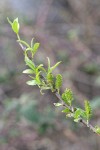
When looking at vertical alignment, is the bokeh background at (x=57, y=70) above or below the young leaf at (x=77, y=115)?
above

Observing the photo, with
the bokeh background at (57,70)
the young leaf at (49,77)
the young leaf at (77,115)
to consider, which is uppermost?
the bokeh background at (57,70)

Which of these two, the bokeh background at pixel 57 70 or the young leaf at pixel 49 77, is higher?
the bokeh background at pixel 57 70

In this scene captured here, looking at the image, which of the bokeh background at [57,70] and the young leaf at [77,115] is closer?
the young leaf at [77,115]

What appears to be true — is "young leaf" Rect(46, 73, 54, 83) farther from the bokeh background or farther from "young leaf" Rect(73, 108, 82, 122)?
the bokeh background

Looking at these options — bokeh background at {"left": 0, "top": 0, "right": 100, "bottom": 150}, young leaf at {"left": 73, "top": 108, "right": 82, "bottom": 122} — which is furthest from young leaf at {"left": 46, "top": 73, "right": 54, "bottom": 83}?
bokeh background at {"left": 0, "top": 0, "right": 100, "bottom": 150}


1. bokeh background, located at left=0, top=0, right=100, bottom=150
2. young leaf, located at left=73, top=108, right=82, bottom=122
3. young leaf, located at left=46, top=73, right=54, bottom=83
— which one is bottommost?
young leaf, located at left=73, top=108, right=82, bottom=122

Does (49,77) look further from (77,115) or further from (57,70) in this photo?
(57,70)

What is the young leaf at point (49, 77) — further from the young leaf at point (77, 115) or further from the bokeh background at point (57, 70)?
the bokeh background at point (57, 70)

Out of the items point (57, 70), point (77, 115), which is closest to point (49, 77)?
point (77, 115)

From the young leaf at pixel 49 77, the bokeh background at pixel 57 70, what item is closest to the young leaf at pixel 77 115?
the young leaf at pixel 49 77
